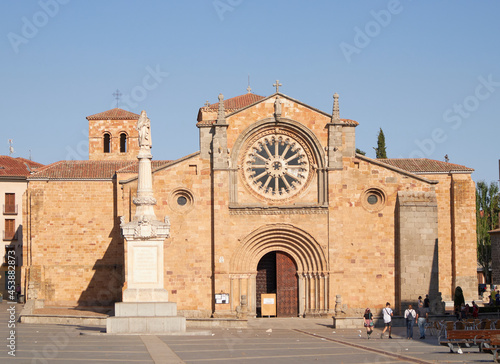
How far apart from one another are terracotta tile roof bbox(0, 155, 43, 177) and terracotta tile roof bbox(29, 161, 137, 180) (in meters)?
12.5

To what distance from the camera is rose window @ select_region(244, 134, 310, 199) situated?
132ft

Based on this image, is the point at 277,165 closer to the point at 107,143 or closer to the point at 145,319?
the point at 145,319

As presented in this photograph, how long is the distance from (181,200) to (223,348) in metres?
15.8

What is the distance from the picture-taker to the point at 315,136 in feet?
131

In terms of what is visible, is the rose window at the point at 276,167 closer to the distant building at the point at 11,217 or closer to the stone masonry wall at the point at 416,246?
the stone masonry wall at the point at 416,246

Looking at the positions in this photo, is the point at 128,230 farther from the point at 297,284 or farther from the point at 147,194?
the point at 297,284

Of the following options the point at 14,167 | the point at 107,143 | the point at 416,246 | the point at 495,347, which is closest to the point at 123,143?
the point at 107,143

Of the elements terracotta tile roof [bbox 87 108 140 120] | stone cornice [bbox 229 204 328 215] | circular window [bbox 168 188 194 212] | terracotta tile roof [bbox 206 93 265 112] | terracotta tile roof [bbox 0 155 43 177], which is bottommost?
stone cornice [bbox 229 204 328 215]

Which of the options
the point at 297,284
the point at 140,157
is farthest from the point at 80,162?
the point at 140,157

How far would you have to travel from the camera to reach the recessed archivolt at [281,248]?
129 ft

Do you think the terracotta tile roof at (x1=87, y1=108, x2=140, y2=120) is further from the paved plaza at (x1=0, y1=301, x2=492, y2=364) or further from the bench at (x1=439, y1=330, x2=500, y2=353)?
the bench at (x1=439, y1=330, x2=500, y2=353)

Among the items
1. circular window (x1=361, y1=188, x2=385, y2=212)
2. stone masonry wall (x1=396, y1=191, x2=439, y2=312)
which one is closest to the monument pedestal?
Answer: circular window (x1=361, y1=188, x2=385, y2=212)

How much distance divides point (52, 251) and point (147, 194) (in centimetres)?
1683

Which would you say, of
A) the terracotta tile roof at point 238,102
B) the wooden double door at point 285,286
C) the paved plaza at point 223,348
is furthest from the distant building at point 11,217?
the paved plaza at point 223,348
